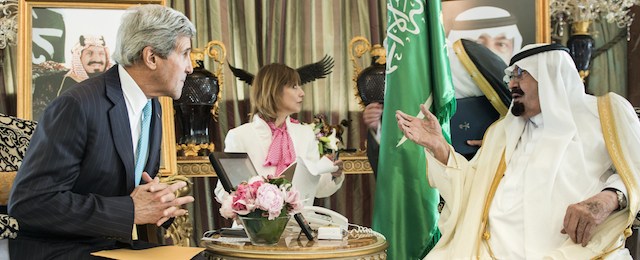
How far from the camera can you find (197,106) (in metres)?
4.94

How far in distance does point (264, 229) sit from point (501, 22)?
328 cm

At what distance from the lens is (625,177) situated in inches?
117

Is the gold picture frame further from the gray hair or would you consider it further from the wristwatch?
the gray hair

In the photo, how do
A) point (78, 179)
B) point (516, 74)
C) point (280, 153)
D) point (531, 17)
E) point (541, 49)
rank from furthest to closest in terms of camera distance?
1. point (531, 17)
2. point (280, 153)
3. point (516, 74)
4. point (541, 49)
5. point (78, 179)

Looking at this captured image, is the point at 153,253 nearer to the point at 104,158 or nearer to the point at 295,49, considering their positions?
the point at 104,158

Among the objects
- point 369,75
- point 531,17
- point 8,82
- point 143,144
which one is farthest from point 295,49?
point 143,144

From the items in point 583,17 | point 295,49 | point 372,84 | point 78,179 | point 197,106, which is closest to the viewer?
point 78,179

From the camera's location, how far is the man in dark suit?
2.08 metres

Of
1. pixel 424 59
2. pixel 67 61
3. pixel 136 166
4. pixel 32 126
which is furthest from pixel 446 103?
pixel 67 61

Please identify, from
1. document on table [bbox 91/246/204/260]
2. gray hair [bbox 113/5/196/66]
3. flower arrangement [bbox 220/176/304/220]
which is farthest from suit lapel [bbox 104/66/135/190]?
flower arrangement [bbox 220/176/304/220]

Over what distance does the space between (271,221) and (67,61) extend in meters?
2.49

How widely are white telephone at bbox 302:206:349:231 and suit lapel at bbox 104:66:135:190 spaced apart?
959mm

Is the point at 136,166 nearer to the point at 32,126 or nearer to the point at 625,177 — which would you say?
the point at 32,126

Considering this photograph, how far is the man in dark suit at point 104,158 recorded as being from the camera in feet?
6.82
